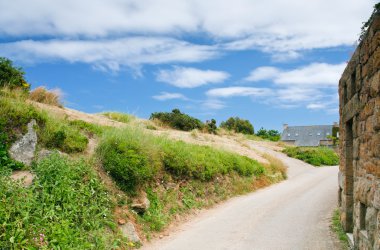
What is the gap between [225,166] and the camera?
16234mm

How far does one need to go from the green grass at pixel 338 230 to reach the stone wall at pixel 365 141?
0.24 metres

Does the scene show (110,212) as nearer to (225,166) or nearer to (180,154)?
(180,154)

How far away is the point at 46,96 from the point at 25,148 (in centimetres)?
906

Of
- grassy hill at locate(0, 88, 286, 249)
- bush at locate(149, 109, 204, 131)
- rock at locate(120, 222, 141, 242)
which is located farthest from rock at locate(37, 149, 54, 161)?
bush at locate(149, 109, 204, 131)

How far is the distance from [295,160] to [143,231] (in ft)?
70.9

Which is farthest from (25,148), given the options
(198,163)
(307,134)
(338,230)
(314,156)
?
(307,134)

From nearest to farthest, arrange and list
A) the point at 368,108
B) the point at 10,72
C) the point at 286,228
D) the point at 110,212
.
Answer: the point at 368,108
the point at 110,212
the point at 286,228
the point at 10,72

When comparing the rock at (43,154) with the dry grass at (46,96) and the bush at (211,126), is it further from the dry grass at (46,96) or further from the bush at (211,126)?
the bush at (211,126)

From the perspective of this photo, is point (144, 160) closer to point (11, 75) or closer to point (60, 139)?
point (60, 139)

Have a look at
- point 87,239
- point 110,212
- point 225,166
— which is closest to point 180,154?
point 225,166

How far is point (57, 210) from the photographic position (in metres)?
7.68

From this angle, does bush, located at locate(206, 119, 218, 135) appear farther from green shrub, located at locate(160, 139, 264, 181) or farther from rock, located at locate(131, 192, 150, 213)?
rock, located at locate(131, 192, 150, 213)

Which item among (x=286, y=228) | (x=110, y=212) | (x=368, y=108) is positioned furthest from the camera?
(x=286, y=228)

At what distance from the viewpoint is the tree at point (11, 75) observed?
50.9 feet
